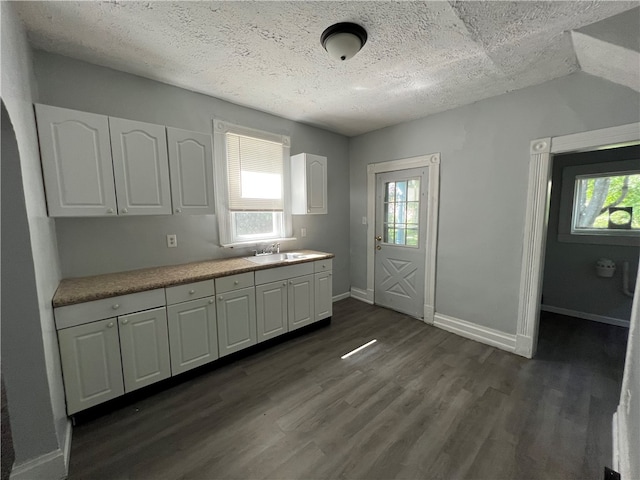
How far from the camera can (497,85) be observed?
7.67ft

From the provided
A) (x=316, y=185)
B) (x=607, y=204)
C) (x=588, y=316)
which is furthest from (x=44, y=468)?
(x=607, y=204)

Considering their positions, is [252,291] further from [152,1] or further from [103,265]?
[152,1]

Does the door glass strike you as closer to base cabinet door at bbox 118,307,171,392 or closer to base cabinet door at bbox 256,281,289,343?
base cabinet door at bbox 256,281,289,343

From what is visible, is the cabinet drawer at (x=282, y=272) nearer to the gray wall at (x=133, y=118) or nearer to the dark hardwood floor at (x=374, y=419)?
the gray wall at (x=133, y=118)

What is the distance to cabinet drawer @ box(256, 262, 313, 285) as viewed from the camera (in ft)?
8.12

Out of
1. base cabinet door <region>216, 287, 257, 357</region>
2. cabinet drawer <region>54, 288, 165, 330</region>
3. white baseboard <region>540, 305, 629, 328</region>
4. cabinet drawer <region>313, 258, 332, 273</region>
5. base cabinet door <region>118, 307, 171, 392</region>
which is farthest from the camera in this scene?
white baseboard <region>540, 305, 629, 328</region>

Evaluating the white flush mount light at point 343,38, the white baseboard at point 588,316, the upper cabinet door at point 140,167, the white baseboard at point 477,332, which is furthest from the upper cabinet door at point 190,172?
the white baseboard at point 588,316

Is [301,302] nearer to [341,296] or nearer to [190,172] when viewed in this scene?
[341,296]

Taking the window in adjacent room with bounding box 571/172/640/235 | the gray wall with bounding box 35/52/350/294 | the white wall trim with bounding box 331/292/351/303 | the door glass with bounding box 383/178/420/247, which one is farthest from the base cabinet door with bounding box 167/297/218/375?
the window in adjacent room with bounding box 571/172/640/235

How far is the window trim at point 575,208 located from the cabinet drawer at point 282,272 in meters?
3.59

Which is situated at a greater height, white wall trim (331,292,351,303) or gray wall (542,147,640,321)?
gray wall (542,147,640,321)

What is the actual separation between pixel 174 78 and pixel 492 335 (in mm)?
4054

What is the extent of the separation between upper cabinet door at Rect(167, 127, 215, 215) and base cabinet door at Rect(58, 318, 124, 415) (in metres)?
1.03

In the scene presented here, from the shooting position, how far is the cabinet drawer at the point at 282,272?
247cm
